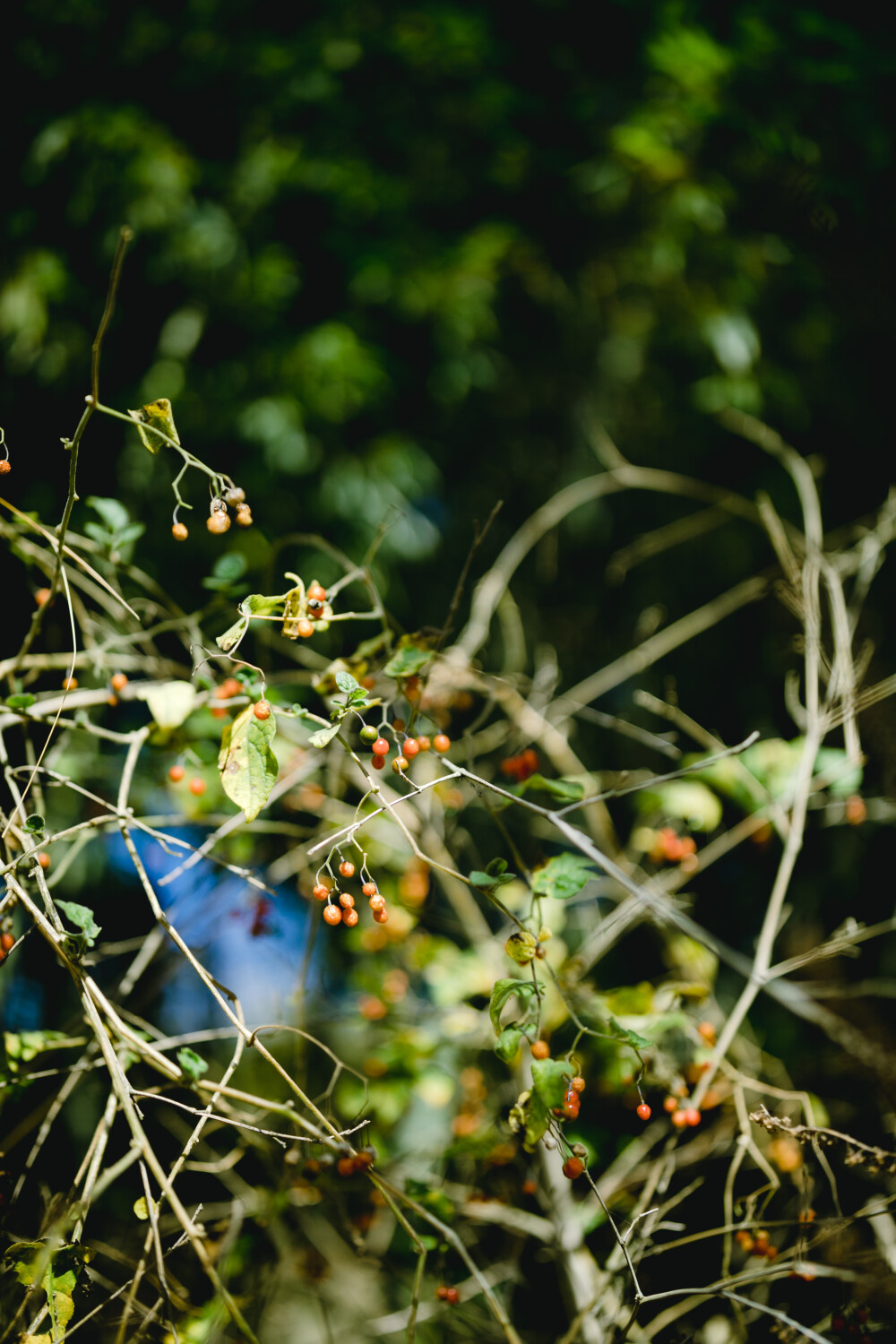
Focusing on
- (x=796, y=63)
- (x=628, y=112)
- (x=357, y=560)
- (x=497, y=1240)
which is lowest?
(x=497, y=1240)

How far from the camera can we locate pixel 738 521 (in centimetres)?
208

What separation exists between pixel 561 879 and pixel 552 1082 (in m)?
0.17

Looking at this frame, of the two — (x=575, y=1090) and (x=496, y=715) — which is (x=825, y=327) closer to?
(x=496, y=715)

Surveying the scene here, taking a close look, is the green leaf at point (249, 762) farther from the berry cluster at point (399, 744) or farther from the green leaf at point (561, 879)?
the green leaf at point (561, 879)

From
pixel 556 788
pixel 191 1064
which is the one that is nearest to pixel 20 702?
pixel 191 1064

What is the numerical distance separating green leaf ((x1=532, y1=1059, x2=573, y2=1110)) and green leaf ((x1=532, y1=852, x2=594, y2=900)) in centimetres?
14

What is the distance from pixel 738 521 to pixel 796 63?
1.06m

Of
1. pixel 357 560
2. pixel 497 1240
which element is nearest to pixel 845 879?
pixel 497 1240

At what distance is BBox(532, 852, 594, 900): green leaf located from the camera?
2.22ft

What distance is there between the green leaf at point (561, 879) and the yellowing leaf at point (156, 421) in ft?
1.62

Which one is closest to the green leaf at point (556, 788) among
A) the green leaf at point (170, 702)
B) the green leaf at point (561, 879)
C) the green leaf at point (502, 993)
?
the green leaf at point (561, 879)

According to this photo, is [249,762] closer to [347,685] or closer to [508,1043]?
[347,685]

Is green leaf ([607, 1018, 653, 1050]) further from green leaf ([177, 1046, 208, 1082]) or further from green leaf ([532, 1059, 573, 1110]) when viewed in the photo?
green leaf ([177, 1046, 208, 1082])

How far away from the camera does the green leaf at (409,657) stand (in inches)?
27.3
